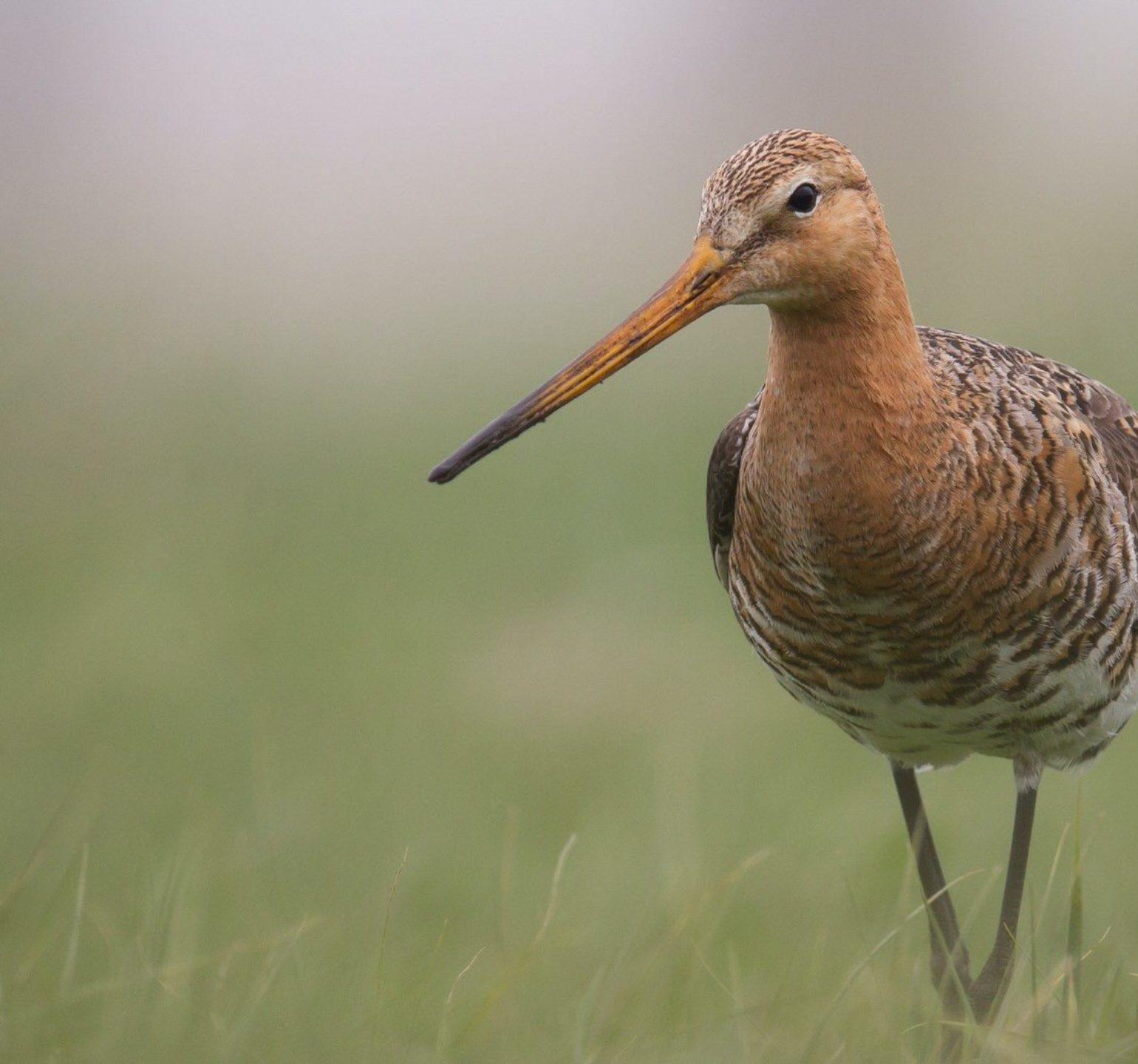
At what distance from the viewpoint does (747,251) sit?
4258mm

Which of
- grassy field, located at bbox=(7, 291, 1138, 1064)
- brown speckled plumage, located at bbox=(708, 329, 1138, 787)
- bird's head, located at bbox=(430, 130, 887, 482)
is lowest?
grassy field, located at bbox=(7, 291, 1138, 1064)

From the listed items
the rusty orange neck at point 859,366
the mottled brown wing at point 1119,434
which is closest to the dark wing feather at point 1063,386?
the mottled brown wing at point 1119,434

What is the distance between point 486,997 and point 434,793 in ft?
9.93

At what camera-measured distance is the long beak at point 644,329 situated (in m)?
4.22

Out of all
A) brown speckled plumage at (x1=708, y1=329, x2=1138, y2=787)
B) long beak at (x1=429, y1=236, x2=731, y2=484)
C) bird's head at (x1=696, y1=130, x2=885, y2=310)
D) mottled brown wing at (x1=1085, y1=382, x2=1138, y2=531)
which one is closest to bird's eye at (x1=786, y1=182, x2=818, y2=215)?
bird's head at (x1=696, y1=130, x2=885, y2=310)

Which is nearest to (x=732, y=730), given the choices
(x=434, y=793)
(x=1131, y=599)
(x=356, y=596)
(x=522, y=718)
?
(x=522, y=718)

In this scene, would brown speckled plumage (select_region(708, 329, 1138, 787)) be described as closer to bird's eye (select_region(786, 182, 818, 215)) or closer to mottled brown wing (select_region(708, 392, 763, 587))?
mottled brown wing (select_region(708, 392, 763, 587))

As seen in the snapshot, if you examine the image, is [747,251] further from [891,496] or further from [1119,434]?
[1119,434]

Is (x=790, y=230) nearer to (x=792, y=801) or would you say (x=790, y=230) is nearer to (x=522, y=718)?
(x=792, y=801)

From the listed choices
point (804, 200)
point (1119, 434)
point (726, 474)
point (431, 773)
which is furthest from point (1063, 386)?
point (431, 773)

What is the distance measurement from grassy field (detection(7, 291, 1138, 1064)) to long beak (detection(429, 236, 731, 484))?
41.7 inches

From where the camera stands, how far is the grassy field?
3.96m

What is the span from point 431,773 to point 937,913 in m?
2.59

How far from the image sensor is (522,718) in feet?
25.7
